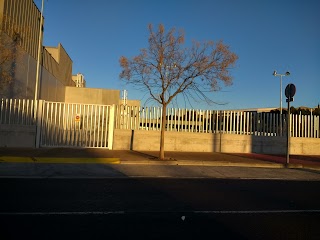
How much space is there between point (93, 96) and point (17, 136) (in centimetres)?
3935

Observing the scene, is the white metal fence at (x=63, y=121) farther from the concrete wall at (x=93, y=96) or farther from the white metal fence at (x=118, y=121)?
the concrete wall at (x=93, y=96)

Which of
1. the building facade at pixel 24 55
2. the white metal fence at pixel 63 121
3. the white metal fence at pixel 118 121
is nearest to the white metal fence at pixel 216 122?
the white metal fence at pixel 118 121

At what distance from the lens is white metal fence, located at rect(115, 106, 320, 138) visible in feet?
67.1

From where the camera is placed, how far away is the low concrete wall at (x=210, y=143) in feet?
66.6

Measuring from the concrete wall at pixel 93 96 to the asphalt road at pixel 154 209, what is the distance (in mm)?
44782

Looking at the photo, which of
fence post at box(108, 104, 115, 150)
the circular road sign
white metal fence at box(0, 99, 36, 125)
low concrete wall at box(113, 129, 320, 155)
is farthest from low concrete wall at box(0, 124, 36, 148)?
the circular road sign

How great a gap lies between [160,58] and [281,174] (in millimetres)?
7188

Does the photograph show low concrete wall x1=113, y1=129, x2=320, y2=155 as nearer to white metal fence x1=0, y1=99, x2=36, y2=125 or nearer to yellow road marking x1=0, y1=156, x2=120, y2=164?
white metal fence x1=0, y1=99, x2=36, y2=125

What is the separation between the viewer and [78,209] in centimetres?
712

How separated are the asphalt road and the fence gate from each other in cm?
878

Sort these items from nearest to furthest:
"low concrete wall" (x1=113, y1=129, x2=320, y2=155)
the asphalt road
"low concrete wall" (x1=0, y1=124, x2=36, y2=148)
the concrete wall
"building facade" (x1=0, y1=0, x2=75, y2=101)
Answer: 1. the asphalt road
2. "low concrete wall" (x1=0, y1=124, x2=36, y2=148)
3. "low concrete wall" (x1=113, y1=129, x2=320, y2=155)
4. "building facade" (x1=0, y1=0, x2=75, y2=101)
5. the concrete wall

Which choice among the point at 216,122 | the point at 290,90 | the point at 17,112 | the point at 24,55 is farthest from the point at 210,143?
the point at 24,55

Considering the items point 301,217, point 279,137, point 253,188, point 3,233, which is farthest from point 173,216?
point 279,137

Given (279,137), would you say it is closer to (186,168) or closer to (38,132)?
(186,168)
